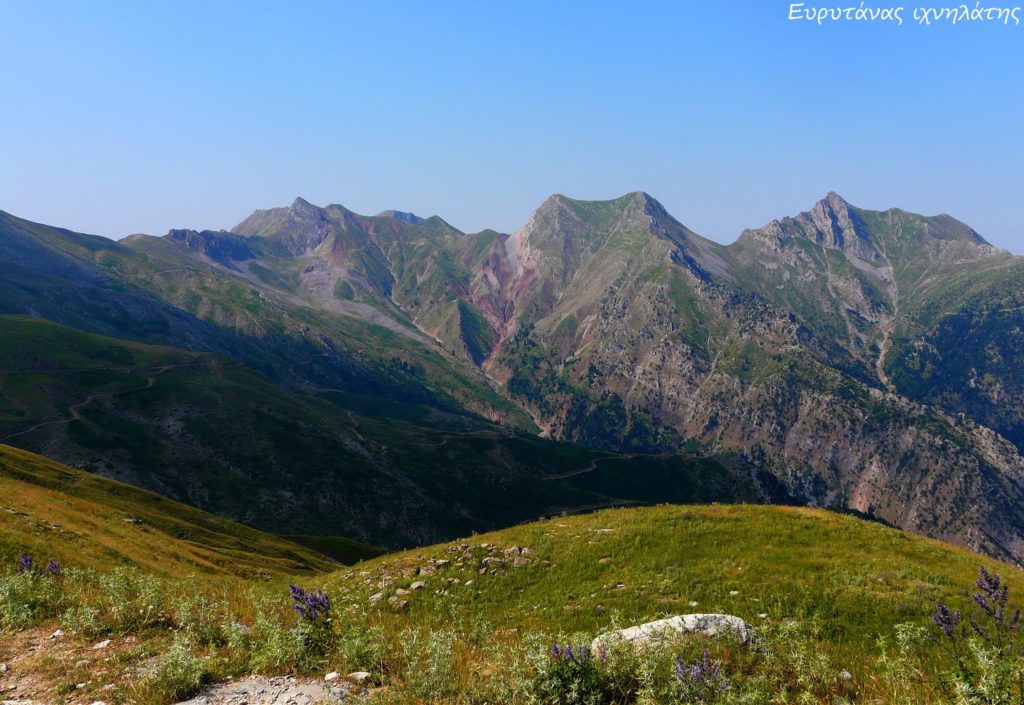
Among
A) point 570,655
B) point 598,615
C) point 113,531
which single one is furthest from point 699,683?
point 113,531

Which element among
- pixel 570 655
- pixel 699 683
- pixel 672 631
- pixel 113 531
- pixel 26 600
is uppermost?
pixel 699 683

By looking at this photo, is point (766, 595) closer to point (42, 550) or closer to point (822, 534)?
point (822, 534)

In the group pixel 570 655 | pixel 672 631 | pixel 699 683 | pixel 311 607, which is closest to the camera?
pixel 699 683

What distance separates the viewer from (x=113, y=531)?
50.2m

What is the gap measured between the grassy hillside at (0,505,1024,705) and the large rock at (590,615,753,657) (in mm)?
401

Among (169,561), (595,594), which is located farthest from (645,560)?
(169,561)

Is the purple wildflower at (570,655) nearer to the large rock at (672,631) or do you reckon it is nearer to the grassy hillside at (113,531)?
the large rock at (672,631)

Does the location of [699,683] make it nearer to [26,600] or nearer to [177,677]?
[177,677]

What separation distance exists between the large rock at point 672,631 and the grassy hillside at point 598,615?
1.32ft

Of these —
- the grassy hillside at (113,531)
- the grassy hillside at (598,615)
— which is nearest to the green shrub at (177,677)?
the grassy hillside at (598,615)

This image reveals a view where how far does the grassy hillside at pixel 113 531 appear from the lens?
118ft

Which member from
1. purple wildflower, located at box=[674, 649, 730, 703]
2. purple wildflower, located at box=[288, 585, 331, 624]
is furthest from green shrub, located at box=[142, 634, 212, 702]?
purple wildflower, located at box=[674, 649, 730, 703]

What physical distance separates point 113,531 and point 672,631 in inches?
2108

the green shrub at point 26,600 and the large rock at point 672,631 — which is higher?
the large rock at point 672,631
